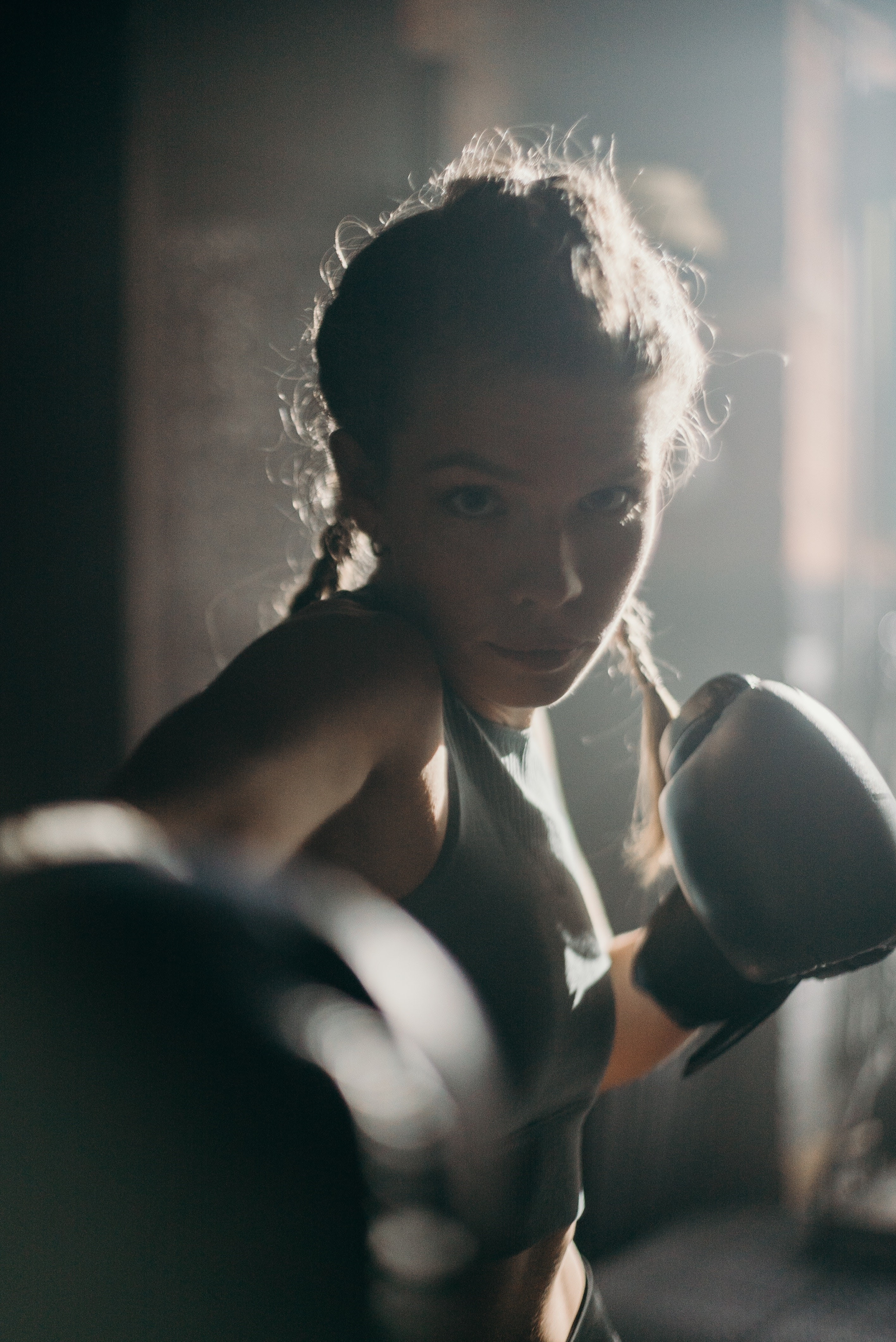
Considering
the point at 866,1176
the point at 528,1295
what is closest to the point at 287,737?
the point at 528,1295

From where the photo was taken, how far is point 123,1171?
323 mm

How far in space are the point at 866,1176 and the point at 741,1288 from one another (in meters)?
0.48

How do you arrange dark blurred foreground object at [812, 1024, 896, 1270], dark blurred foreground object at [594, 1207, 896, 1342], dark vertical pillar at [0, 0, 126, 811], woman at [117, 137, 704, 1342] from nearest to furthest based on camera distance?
1. woman at [117, 137, 704, 1342]
2. dark vertical pillar at [0, 0, 126, 811]
3. dark blurred foreground object at [594, 1207, 896, 1342]
4. dark blurred foreground object at [812, 1024, 896, 1270]

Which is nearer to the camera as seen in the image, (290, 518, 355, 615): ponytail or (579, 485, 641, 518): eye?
(579, 485, 641, 518): eye

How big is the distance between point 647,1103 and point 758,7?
1901 mm

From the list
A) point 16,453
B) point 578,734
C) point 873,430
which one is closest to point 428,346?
point 16,453

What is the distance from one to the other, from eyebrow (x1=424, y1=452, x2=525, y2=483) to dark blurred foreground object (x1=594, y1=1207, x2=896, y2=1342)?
4.52 ft

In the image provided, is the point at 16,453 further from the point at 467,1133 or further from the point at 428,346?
the point at 467,1133

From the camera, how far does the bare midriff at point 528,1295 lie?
0.48 meters

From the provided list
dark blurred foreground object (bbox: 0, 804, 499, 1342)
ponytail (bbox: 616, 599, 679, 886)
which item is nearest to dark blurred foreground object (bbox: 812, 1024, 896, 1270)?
ponytail (bbox: 616, 599, 679, 886)

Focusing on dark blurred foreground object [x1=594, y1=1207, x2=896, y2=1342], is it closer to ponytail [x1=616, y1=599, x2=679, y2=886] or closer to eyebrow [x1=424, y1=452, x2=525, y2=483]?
ponytail [x1=616, y1=599, x2=679, y2=886]

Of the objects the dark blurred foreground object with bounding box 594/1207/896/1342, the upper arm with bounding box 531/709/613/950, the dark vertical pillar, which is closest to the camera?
the upper arm with bounding box 531/709/613/950

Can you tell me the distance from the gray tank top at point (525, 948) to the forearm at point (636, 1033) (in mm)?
72

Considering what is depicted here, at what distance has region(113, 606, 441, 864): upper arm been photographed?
29 centimetres
